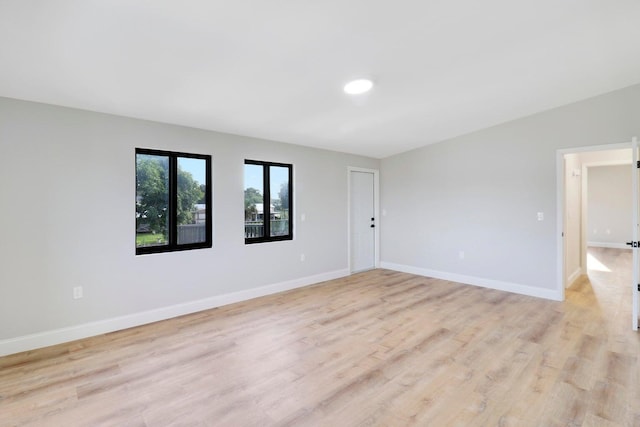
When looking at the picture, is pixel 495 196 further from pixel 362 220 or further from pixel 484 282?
pixel 362 220

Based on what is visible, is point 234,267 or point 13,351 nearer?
point 13,351

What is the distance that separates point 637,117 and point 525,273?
2350 millimetres

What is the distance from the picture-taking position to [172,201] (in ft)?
12.2

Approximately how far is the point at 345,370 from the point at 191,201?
273 cm

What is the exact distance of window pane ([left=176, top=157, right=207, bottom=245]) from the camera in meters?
3.81

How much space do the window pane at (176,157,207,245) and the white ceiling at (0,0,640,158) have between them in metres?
0.53

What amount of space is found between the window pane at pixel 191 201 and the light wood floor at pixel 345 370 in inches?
40.0

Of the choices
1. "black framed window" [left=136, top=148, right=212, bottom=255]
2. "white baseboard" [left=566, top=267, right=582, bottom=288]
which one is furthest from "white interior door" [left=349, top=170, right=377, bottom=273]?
"white baseboard" [left=566, top=267, right=582, bottom=288]

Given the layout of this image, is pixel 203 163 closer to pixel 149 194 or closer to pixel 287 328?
pixel 149 194

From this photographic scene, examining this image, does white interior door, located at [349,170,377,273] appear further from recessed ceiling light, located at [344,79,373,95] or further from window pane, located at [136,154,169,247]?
window pane, located at [136,154,169,247]

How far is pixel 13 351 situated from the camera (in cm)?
278

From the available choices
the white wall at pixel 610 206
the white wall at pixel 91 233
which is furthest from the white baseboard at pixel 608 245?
the white wall at pixel 91 233

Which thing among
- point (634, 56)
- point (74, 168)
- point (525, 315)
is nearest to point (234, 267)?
point (74, 168)

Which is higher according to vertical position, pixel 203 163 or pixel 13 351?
pixel 203 163
